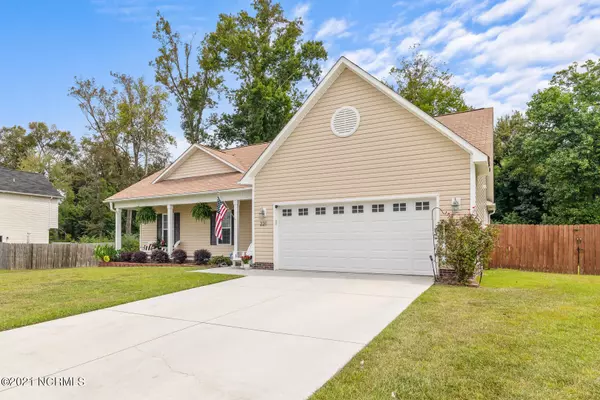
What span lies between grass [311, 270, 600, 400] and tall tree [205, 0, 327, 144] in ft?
74.2

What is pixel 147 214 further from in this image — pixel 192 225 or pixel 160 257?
pixel 160 257

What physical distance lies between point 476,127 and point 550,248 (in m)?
5.05

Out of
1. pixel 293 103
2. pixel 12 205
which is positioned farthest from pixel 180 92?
pixel 12 205

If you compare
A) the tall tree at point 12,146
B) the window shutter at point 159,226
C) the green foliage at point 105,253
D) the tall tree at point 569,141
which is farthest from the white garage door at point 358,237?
the tall tree at point 12,146

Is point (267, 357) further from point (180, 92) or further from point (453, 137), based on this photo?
point (180, 92)

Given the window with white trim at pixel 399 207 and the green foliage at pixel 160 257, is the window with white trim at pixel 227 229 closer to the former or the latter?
the green foliage at pixel 160 257

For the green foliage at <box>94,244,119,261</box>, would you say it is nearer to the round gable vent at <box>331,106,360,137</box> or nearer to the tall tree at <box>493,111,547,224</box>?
the round gable vent at <box>331,106,360,137</box>

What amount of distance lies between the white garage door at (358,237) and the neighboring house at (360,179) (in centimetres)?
3

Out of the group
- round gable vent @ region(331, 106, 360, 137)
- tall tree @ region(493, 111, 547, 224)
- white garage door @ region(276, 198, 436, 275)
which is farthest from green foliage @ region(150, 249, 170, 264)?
tall tree @ region(493, 111, 547, 224)

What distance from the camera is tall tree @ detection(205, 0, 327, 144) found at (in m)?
27.1

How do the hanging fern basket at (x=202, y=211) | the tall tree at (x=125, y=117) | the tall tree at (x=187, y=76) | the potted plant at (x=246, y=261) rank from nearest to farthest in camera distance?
the potted plant at (x=246, y=261) < the hanging fern basket at (x=202, y=211) < the tall tree at (x=187, y=76) < the tall tree at (x=125, y=117)

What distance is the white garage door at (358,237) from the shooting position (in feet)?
32.4

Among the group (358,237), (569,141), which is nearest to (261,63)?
(569,141)

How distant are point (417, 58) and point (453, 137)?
21030 mm
